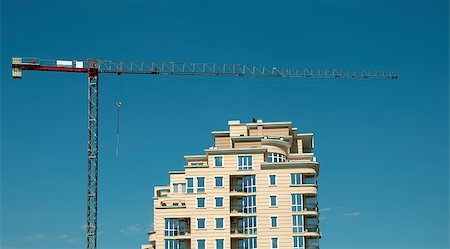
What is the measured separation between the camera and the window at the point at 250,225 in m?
113

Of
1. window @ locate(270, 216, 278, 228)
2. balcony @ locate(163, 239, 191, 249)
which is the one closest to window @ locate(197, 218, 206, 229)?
balcony @ locate(163, 239, 191, 249)

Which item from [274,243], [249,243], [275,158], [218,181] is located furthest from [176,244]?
[275,158]

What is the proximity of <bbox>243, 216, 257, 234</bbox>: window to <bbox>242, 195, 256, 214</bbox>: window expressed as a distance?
0.96 m

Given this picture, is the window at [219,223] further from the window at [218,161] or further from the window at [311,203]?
the window at [311,203]

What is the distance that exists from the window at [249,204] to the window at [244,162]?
3.79 meters

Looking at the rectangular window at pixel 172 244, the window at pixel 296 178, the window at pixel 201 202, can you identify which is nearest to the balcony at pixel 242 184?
the window at pixel 201 202

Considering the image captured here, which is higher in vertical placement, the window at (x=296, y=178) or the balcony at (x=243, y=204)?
the window at (x=296, y=178)

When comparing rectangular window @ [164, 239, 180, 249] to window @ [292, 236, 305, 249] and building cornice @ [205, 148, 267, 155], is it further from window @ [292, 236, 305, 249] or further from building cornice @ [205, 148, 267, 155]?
window @ [292, 236, 305, 249]

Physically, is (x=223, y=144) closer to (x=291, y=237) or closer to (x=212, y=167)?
(x=212, y=167)

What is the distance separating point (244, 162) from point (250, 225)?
8133mm

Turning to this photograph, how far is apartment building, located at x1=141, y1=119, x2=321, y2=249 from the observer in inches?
4419

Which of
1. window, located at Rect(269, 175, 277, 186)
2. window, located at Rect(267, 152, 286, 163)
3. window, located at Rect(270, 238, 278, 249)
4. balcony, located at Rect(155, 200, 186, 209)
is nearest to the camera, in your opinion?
window, located at Rect(270, 238, 278, 249)

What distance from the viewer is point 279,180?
113750mm

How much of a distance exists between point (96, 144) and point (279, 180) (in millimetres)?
37148
